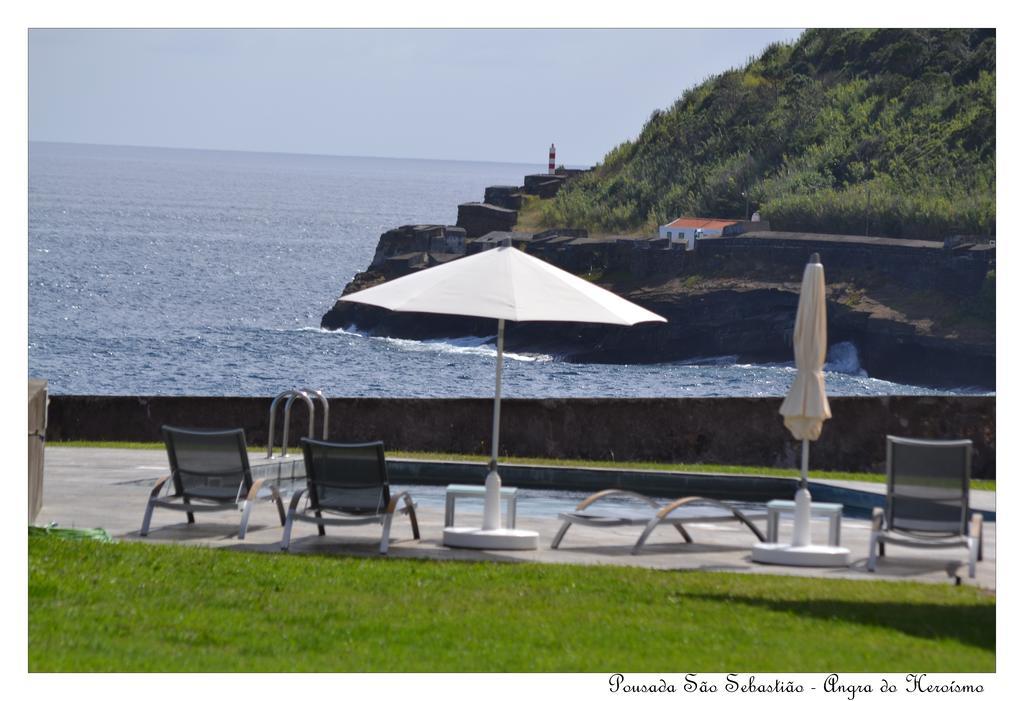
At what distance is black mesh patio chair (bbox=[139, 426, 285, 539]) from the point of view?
983 cm

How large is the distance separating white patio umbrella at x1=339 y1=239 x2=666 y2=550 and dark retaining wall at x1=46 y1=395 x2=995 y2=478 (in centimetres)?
635

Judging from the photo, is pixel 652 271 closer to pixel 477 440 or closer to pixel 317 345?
pixel 317 345

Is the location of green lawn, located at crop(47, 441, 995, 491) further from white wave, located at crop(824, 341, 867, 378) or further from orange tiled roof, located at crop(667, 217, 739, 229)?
orange tiled roof, located at crop(667, 217, 739, 229)

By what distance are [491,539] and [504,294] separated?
1.64 m

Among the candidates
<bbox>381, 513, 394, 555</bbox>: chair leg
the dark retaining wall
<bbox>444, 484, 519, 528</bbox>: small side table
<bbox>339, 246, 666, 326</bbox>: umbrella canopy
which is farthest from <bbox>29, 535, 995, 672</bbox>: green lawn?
the dark retaining wall

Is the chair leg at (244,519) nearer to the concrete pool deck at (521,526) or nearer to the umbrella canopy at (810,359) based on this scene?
the concrete pool deck at (521,526)

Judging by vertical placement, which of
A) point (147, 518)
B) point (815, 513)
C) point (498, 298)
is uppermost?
point (498, 298)

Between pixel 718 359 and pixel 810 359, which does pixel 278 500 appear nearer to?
pixel 810 359

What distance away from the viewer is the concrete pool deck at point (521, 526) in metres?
9.20

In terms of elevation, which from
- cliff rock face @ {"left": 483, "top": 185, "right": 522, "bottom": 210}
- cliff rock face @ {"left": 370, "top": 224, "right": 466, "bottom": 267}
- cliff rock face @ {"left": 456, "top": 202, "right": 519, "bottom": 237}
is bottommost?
cliff rock face @ {"left": 370, "top": 224, "right": 466, "bottom": 267}

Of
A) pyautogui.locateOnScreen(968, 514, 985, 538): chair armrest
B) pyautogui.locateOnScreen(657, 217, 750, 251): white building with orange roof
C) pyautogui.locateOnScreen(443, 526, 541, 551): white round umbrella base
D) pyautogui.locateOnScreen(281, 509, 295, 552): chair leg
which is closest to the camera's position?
pyautogui.locateOnScreen(968, 514, 985, 538): chair armrest

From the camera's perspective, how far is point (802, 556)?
9.26 m

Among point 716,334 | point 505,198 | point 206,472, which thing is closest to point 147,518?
point 206,472
